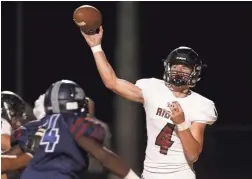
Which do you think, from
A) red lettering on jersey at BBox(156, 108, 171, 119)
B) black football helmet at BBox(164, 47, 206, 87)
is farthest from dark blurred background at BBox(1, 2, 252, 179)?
red lettering on jersey at BBox(156, 108, 171, 119)

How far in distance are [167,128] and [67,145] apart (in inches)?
22.3

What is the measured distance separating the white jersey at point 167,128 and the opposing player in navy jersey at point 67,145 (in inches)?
7.7

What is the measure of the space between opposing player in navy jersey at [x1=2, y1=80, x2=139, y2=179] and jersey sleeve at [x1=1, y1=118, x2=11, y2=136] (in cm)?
62

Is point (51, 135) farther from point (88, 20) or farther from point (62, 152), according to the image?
point (88, 20)

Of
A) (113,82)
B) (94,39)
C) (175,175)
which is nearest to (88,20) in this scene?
(94,39)

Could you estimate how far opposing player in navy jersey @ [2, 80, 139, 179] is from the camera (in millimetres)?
A: 4121

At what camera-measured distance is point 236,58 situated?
55.7 feet

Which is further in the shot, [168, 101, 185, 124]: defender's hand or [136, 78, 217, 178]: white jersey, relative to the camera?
[136, 78, 217, 178]: white jersey

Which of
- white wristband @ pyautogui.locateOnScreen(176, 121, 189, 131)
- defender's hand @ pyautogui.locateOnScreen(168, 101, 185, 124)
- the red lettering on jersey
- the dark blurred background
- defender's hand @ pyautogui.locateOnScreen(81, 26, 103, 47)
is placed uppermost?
defender's hand @ pyautogui.locateOnScreen(81, 26, 103, 47)

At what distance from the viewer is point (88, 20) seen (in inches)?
172

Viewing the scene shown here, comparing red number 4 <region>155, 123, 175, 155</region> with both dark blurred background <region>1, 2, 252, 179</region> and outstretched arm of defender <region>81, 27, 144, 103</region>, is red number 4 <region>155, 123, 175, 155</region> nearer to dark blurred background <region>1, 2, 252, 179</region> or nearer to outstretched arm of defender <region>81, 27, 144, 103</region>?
outstretched arm of defender <region>81, 27, 144, 103</region>

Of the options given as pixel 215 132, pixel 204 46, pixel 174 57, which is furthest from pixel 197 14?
pixel 174 57

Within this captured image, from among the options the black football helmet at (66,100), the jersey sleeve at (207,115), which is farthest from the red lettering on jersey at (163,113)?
the black football helmet at (66,100)

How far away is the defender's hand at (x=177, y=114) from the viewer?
3.91 meters
